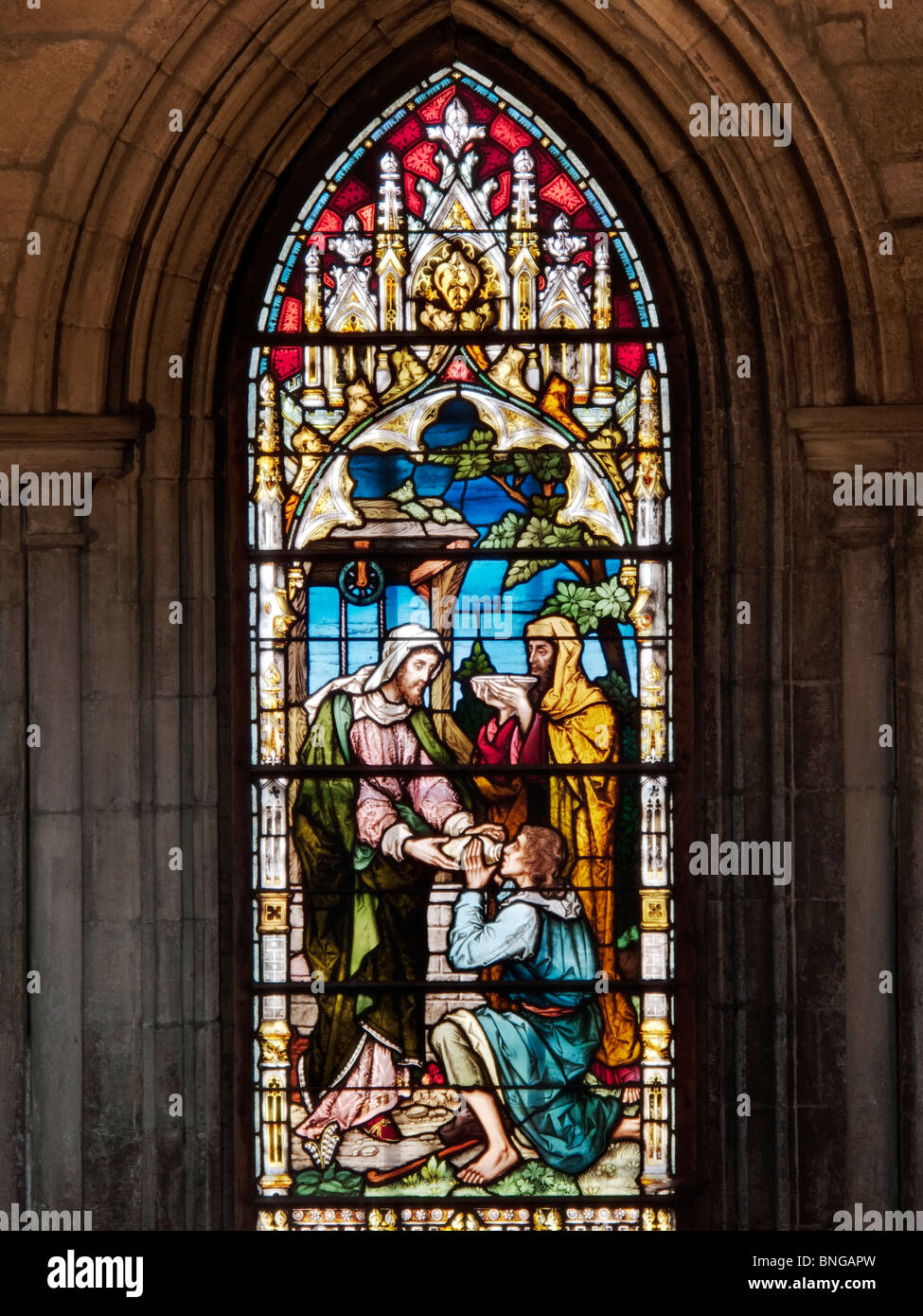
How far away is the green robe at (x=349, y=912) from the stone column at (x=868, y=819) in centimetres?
130

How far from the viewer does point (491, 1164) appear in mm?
6348

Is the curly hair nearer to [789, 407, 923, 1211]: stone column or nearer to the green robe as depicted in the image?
the green robe

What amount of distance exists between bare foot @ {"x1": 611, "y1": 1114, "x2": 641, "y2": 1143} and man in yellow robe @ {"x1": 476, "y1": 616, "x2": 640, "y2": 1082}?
0.67 m

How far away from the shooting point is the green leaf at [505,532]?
6.44 m

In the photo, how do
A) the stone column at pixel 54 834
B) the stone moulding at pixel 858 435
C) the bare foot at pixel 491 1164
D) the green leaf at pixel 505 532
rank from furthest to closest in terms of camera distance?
the green leaf at pixel 505 532, the bare foot at pixel 491 1164, the stone column at pixel 54 834, the stone moulding at pixel 858 435

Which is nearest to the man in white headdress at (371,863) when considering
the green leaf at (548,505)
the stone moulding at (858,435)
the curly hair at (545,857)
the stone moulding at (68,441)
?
the curly hair at (545,857)

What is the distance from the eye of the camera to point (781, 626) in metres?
6.16

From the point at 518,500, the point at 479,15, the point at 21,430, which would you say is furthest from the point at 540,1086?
the point at 479,15

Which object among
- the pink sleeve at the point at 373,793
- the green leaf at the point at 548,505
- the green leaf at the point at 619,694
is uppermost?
the green leaf at the point at 548,505

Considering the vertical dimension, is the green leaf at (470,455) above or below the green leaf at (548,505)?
above

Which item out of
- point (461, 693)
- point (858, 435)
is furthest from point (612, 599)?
point (858, 435)

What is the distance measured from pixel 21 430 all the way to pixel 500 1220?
296cm

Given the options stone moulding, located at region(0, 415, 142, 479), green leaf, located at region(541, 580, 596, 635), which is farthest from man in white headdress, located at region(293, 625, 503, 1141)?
stone moulding, located at region(0, 415, 142, 479)

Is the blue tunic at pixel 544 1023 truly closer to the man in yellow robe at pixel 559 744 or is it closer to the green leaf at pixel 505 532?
the man in yellow robe at pixel 559 744
